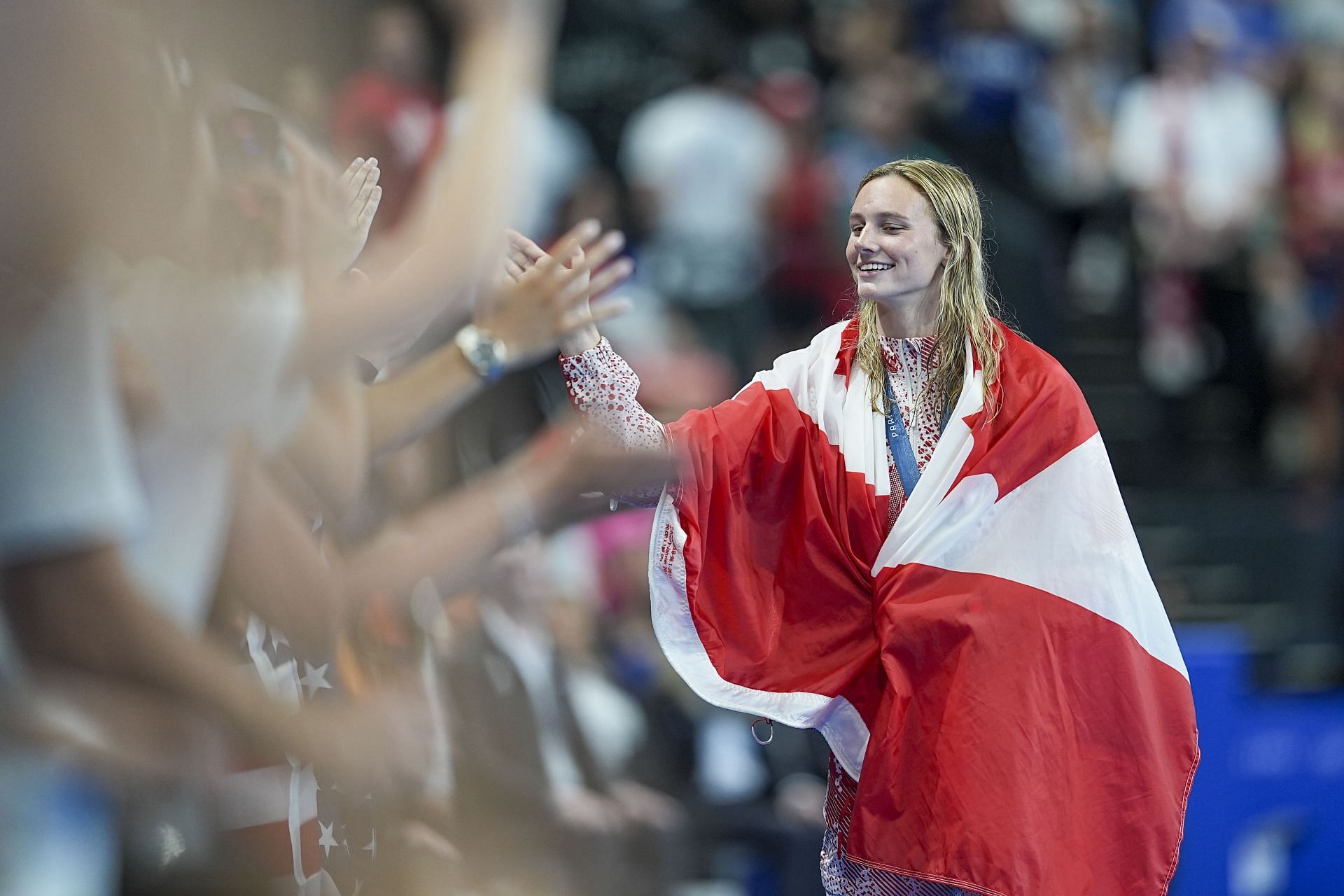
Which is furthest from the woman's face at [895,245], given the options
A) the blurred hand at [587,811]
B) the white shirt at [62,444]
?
the blurred hand at [587,811]

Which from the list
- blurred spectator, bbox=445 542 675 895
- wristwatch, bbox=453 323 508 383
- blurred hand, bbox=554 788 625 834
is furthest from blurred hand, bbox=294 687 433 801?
blurred hand, bbox=554 788 625 834

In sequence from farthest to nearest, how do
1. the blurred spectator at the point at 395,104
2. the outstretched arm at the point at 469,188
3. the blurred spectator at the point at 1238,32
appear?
the blurred spectator at the point at 1238,32 < the blurred spectator at the point at 395,104 < the outstretched arm at the point at 469,188

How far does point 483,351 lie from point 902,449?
1.13 m

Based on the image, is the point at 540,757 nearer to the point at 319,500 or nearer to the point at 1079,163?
the point at 319,500

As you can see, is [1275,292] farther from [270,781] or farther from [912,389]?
[270,781]

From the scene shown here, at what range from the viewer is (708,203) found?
6.10 meters

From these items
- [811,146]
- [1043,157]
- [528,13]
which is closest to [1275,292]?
[1043,157]

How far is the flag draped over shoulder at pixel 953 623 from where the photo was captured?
2.67 meters

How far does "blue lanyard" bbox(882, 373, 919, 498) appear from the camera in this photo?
281 centimetres

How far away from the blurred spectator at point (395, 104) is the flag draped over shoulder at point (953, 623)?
2.36 metres

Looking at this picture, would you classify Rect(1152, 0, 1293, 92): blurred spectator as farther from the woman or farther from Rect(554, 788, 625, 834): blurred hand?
the woman

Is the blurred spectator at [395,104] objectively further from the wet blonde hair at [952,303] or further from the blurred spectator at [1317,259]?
the blurred spectator at [1317,259]

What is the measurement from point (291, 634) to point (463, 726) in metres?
2.65

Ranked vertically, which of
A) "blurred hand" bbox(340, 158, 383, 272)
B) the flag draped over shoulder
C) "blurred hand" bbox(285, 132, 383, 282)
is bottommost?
the flag draped over shoulder
